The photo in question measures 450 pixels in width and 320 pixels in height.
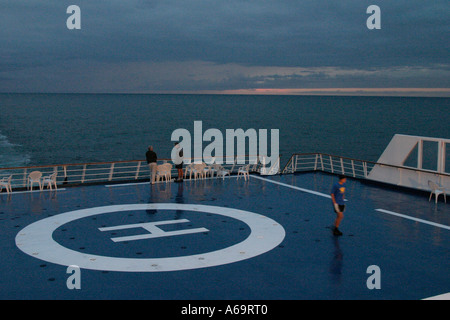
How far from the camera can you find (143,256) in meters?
8.34

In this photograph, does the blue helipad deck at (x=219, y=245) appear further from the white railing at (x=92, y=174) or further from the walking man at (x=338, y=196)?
the white railing at (x=92, y=174)

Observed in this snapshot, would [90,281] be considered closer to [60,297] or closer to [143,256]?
[60,297]

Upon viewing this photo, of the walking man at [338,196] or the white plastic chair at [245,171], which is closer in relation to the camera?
the walking man at [338,196]

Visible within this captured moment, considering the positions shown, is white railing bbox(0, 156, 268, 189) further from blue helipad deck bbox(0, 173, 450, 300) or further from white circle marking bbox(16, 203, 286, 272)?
white circle marking bbox(16, 203, 286, 272)

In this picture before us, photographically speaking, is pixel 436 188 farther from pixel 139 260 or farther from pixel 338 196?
pixel 139 260

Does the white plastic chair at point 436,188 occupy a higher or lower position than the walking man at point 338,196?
lower

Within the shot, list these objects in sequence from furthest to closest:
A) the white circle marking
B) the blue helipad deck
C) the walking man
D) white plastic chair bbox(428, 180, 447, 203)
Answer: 1. white plastic chair bbox(428, 180, 447, 203)
2. the walking man
3. the white circle marking
4. the blue helipad deck

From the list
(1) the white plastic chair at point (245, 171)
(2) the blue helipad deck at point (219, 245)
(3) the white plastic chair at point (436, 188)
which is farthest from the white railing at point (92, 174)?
(3) the white plastic chair at point (436, 188)

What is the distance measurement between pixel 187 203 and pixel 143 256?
14.6 ft

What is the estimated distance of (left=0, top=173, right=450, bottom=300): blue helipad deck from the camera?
6.92 meters

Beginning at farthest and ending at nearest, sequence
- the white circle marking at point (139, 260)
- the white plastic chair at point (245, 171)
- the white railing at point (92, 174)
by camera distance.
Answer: the white plastic chair at point (245, 171) → the white railing at point (92, 174) → the white circle marking at point (139, 260)

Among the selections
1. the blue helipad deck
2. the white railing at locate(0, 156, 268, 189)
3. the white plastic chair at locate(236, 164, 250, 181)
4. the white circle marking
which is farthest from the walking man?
the white railing at locate(0, 156, 268, 189)

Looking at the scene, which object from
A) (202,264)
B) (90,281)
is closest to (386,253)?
(202,264)

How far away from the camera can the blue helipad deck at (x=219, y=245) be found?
6.92 metres
